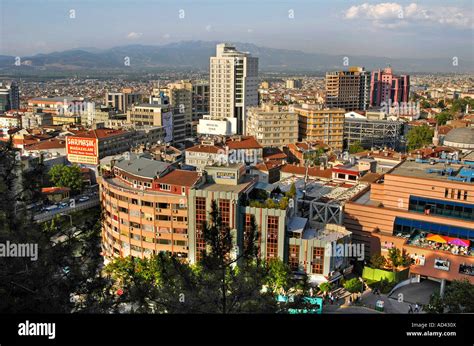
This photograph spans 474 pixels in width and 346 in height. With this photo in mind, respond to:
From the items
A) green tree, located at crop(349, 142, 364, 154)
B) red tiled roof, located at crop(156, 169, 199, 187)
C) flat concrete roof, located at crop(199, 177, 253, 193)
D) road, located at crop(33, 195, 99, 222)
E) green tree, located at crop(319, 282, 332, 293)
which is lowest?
green tree, located at crop(319, 282, 332, 293)

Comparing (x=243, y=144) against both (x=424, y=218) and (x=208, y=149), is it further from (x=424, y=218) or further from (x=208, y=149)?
(x=424, y=218)

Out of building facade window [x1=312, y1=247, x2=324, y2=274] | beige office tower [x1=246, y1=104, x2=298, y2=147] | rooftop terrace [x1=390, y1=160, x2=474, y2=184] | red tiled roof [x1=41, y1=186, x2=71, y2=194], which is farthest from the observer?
beige office tower [x1=246, y1=104, x2=298, y2=147]

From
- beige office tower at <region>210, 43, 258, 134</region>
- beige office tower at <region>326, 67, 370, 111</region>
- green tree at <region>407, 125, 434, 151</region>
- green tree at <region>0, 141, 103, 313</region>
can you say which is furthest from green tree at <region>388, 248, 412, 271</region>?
beige office tower at <region>326, 67, 370, 111</region>

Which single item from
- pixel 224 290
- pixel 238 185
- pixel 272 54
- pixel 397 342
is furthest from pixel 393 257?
pixel 272 54

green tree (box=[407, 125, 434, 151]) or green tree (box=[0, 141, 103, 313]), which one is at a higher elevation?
green tree (box=[0, 141, 103, 313])

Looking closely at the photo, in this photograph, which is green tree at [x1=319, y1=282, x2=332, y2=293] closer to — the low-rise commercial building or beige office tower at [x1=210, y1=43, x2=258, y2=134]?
the low-rise commercial building

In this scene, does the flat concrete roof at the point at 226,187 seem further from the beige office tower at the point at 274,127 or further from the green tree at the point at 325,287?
the beige office tower at the point at 274,127

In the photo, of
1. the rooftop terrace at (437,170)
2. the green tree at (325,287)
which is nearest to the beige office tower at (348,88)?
the rooftop terrace at (437,170)

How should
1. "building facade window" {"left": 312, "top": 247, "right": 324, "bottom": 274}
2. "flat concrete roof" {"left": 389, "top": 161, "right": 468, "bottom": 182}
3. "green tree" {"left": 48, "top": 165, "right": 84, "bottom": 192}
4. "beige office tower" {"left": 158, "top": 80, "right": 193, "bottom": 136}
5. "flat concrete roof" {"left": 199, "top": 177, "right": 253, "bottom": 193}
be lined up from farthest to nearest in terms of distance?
1. "beige office tower" {"left": 158, "top": 80, "right": 193, "bottom": 136}
2. "green tree" {"left": 48, "top": 165, "right": 84, "bottom": 192}
3. "flat concrete roof" {"left": 389, "top": 161, "right": 468, "bottom": 182}
4. "flat concrete roof" {"left": 199, "top": 177, "right": 253, "bottom": 193}
5. "building facade window" {"left": 312, "top": 247, "right": 324, "bottom": 274}
